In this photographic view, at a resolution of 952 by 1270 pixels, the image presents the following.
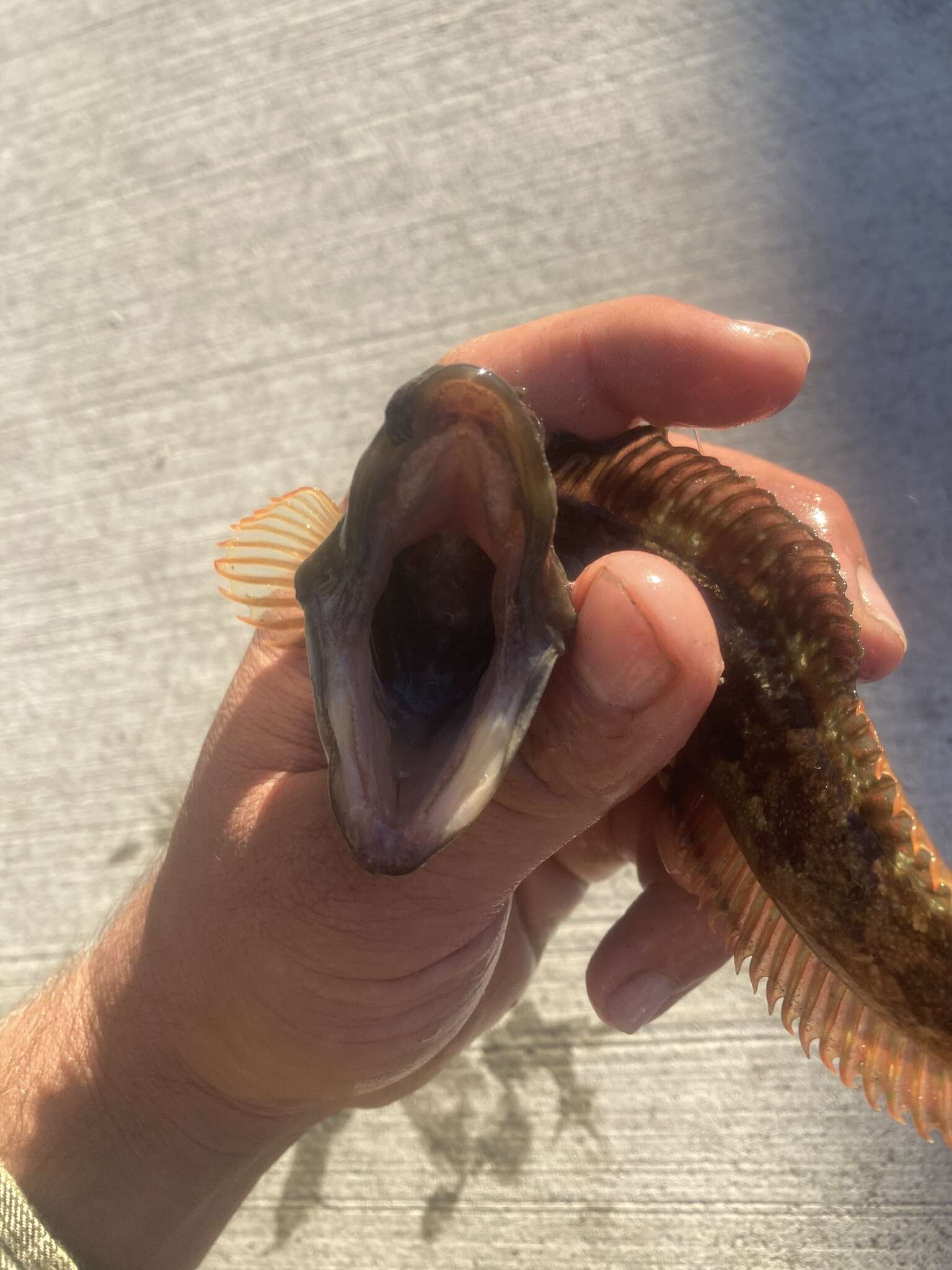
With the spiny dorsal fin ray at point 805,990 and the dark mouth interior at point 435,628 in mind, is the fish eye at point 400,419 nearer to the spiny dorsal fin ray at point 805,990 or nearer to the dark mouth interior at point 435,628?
the dark mouth interior at point 435,628

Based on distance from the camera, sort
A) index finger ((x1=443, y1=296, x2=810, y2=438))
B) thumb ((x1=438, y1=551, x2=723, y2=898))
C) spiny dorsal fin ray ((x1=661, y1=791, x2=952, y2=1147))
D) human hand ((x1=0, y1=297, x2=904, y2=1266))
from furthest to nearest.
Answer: index finger ((x1=443, y1=296, x2=810, y2=438)) < spiny dorsal fin ray ((x1=661, y1=791, x2=952, y2=1147)) < human hand ((x1=0, y1=297, x2=904, y2=1266)) < thumb ((x1=438, y1=551, x2=723, y2=898))

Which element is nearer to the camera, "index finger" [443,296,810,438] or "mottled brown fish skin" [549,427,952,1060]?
"mottled brown fish skin" [549,427,952,1060]

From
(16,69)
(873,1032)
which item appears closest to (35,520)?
(16,69)

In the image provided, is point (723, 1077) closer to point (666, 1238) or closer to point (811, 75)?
point (666, 1238)

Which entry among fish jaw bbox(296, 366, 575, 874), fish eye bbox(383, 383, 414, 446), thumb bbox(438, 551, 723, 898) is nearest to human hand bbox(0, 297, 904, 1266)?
thumb bbox(438, 551, 723, 898)

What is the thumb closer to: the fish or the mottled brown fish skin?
the fish

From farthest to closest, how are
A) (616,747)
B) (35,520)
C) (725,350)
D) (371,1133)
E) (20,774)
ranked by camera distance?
(35,520) < (20,774) < (371,1133) < (725,350) < (616,747)

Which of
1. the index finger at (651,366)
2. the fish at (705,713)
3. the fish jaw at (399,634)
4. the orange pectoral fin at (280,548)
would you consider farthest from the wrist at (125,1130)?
the index finger at (651,366)
